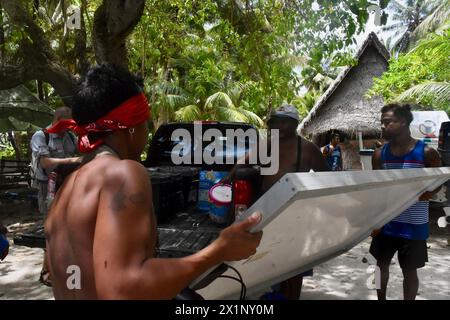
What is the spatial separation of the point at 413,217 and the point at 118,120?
2.62 meters

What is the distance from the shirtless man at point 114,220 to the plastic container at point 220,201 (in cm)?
199

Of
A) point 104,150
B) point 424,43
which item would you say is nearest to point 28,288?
point 104,150

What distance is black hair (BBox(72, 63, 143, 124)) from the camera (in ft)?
4.50

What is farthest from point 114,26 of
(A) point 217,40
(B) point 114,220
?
(B) point 114,220

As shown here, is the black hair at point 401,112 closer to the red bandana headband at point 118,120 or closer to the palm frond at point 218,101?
the red bandana headband at point 118,120

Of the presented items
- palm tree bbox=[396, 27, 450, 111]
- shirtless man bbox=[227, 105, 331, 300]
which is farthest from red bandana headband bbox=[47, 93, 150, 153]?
palm tree bbox=[396, 27, 450, 111]

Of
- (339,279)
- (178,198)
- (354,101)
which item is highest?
(354,101)

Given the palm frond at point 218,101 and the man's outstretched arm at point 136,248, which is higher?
the palm frond at point 218,101

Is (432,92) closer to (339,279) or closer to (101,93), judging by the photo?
(339,279)

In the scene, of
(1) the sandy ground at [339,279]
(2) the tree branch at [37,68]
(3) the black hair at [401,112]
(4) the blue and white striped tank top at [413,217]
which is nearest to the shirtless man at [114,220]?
(4) the blue and white striped tank top at [413,217]

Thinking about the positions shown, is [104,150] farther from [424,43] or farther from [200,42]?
[424,43]

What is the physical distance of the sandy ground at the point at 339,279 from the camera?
411 cm

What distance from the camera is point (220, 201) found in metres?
3.51

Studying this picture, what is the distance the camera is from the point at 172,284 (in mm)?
1126
